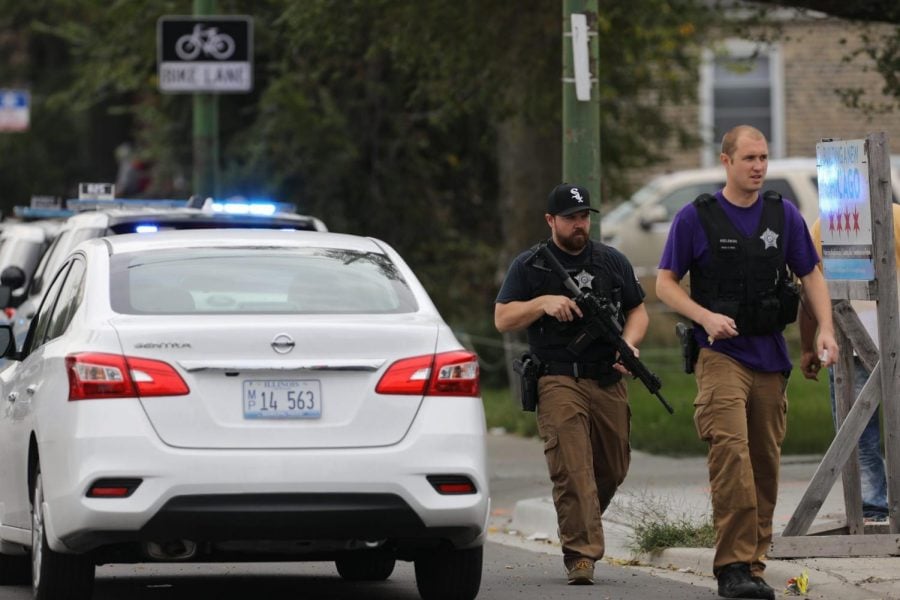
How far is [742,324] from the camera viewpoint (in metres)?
8.29

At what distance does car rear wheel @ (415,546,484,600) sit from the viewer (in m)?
8.06

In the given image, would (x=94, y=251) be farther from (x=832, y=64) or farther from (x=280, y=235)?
(x=832, y=64)

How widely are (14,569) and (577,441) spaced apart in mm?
2656

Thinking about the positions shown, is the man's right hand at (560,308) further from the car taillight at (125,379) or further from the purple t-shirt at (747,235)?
the car taillight at (125,379)

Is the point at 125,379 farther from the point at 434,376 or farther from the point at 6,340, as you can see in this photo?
the point at 6,340

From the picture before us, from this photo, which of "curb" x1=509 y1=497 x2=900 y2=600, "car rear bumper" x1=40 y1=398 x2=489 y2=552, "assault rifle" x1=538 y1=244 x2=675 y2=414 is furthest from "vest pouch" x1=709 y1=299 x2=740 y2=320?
"car rear bumper" x1=40 y1=398 x2=489 y2=552

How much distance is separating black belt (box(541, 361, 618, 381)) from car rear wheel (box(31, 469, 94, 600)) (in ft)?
7.46

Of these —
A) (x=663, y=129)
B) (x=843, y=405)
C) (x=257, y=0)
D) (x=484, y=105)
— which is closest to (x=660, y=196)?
(x=663, y=129)

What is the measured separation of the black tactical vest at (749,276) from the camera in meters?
8.28

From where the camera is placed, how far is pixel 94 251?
27.0 feet

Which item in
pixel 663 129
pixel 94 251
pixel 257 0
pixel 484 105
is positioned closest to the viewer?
pixel 94 251

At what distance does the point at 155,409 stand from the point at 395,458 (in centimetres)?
87

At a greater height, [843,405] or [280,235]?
[280,235]

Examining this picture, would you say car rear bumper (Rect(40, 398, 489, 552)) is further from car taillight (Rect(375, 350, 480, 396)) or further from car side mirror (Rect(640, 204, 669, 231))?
car side mirror (Rect(640, 204, 669, 231))
